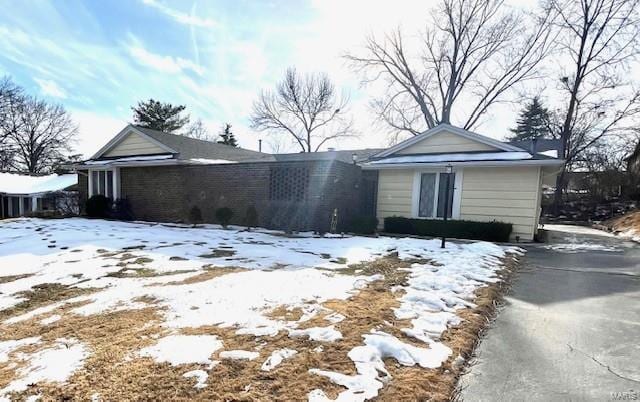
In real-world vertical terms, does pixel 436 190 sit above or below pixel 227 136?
below

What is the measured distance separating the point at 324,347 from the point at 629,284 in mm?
5440

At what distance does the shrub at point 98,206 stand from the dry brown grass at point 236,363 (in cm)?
1304

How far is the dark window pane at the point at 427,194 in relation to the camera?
11242 mm

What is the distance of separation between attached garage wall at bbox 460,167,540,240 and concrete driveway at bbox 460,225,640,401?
4528 millimetres

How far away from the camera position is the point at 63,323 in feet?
10.8

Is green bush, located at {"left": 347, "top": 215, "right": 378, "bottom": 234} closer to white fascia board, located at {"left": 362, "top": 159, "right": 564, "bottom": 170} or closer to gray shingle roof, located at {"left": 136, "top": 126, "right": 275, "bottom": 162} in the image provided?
white fascia board, located at {"left": 362, "top": 159, "right": 564, "bottom": 170}

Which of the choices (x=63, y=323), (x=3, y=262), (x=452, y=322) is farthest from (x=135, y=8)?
(x=452, y=322)

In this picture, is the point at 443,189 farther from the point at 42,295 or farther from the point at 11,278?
the point at 11,278

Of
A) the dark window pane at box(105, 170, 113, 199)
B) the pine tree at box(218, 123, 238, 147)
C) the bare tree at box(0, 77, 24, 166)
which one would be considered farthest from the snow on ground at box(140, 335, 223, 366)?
the bare tree at box(0, 77, 24, 166)

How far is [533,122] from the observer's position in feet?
99.2

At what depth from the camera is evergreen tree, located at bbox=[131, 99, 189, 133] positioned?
107ft

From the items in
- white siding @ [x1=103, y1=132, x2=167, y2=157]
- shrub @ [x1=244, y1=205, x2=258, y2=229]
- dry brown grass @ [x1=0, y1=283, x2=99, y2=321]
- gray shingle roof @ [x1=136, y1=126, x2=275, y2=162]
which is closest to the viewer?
dry brown grass @ [x1=0, y1=283, x2=99, y2=321]

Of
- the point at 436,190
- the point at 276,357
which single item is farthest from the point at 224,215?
the point at 276,357

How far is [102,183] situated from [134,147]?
2.38 meters
